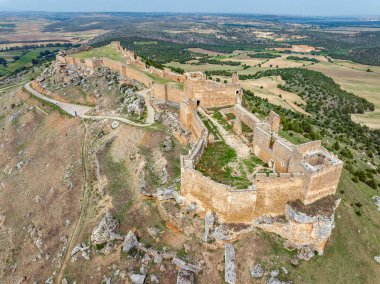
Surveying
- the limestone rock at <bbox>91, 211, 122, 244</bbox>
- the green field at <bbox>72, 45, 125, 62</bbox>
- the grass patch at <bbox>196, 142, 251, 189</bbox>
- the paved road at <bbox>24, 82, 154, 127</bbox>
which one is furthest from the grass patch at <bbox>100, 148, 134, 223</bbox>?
the green field at <bbox>72, 45, 125, 62</bbox>

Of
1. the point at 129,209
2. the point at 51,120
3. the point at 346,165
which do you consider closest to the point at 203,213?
the point at 129,209

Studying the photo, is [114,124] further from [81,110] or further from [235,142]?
[235,142]

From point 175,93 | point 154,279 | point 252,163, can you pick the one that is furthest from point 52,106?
point 154,279

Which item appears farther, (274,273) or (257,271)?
(257,271)

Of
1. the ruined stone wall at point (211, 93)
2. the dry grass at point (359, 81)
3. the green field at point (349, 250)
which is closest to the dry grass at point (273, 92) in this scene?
the dry grass at point (359, 81)

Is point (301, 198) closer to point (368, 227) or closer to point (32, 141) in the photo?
point (368, 227)

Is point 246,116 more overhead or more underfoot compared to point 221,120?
more overhead

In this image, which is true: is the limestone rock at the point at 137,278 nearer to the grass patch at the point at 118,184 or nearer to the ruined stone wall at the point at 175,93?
the grass patch at the point at 118,184
